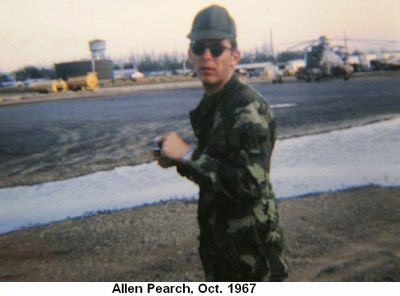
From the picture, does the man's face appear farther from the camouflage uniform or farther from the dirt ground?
the dirt ground

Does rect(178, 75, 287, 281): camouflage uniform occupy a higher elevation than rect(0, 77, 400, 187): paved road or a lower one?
higher

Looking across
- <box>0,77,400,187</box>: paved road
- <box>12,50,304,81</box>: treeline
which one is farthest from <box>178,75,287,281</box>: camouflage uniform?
<box>12,50,304,81</box>: treeline

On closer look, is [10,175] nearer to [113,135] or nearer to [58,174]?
[58,174]

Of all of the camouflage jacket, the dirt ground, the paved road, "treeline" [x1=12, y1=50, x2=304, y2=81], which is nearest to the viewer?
the camouflage jacket

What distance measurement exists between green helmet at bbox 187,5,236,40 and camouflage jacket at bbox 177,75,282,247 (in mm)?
179

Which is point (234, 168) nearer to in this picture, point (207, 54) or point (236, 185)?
point (236, 185)

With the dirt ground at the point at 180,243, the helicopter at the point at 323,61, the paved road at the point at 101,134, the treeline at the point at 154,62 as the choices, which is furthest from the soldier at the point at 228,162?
the treeline at the point at 154,62

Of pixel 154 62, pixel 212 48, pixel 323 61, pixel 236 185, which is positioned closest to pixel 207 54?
pixel 212 48

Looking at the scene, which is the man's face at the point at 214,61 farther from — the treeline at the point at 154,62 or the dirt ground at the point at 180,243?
the treeline at the point at 154,62

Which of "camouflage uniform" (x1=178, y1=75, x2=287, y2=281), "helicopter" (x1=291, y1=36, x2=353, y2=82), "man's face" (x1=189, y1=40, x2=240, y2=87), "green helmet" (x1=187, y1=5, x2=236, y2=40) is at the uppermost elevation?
"green helmet" (x1=187, y1=5, x2=236, y2=40)

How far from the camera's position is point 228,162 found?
150cm

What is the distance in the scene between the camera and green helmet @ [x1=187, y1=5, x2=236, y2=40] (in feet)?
5.35

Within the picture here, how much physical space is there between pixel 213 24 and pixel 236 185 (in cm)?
61

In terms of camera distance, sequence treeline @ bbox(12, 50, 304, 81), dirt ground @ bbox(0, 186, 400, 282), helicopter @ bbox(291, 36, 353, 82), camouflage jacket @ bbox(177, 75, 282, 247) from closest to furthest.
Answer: camouflage jacket @ bbox(177, 75, 282, 247) → dirt ground @ bbox(0, 186, 400, 282) → helicopter @ bbox(291, 36, 353, 82) → treeline @ bbox(12, 50, 304, 81)
